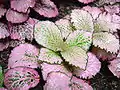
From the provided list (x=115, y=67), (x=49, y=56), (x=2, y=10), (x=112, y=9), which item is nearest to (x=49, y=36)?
(x=49, y=56)

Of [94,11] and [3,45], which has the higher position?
[94,11]

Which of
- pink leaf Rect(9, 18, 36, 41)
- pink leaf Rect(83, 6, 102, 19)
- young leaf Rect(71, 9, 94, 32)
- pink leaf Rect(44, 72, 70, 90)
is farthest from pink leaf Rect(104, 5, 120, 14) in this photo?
pink leaf Rect(44, 72, 70, 90)

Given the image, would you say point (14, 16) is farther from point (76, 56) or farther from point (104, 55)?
point (104, 55)

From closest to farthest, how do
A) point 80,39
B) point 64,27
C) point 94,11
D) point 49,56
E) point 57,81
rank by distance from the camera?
point 57,81
point 49,56
point 80,39
point 64,27
point 94,11

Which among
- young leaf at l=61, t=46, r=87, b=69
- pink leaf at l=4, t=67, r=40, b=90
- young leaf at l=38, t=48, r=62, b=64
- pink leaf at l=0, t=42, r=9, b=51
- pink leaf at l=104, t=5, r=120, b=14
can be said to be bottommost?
pink leaf at l=4, t=67, r=40, b=90

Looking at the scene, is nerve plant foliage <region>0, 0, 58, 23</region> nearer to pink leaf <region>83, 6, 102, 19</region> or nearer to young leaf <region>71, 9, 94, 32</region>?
young leaf <region>71, 9, 94, 32</region>

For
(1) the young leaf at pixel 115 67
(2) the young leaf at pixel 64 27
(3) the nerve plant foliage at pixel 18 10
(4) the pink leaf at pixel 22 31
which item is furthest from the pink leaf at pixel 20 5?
(1) the young leaf at pixel 115 67
